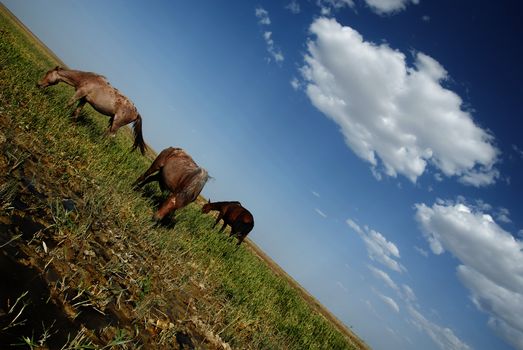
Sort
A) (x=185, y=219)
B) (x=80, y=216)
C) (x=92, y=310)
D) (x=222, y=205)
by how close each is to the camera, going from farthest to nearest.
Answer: (x=222, y=205), (x=185, y=219), (x=80, y=216), (x=92, y=310)

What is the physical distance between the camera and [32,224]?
343 centimetres

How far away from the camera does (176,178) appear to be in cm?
875

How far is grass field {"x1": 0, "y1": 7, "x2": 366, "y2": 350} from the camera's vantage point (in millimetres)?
2635

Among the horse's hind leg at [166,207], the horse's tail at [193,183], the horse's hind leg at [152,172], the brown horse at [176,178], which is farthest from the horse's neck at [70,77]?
the horse's hind leg at [166,207]

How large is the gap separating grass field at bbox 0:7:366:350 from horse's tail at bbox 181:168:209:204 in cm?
79

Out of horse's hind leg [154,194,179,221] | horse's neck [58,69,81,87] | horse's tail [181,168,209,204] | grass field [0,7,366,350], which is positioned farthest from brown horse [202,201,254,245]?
horse's hind leg [154,194,179,221]

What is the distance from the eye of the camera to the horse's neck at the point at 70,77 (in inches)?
470

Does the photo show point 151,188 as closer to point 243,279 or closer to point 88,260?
point 243,279

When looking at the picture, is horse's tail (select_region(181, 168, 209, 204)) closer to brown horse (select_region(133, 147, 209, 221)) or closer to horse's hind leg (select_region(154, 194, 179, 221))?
brown horse (select_region(133, 147, 209, 221))

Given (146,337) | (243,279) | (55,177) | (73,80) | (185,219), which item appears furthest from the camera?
(73,80)

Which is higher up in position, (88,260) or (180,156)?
(180,156)

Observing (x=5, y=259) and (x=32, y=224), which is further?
(x=32, y=224)

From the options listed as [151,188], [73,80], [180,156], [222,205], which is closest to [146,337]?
[180,156]

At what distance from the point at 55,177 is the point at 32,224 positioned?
1.86 meters
